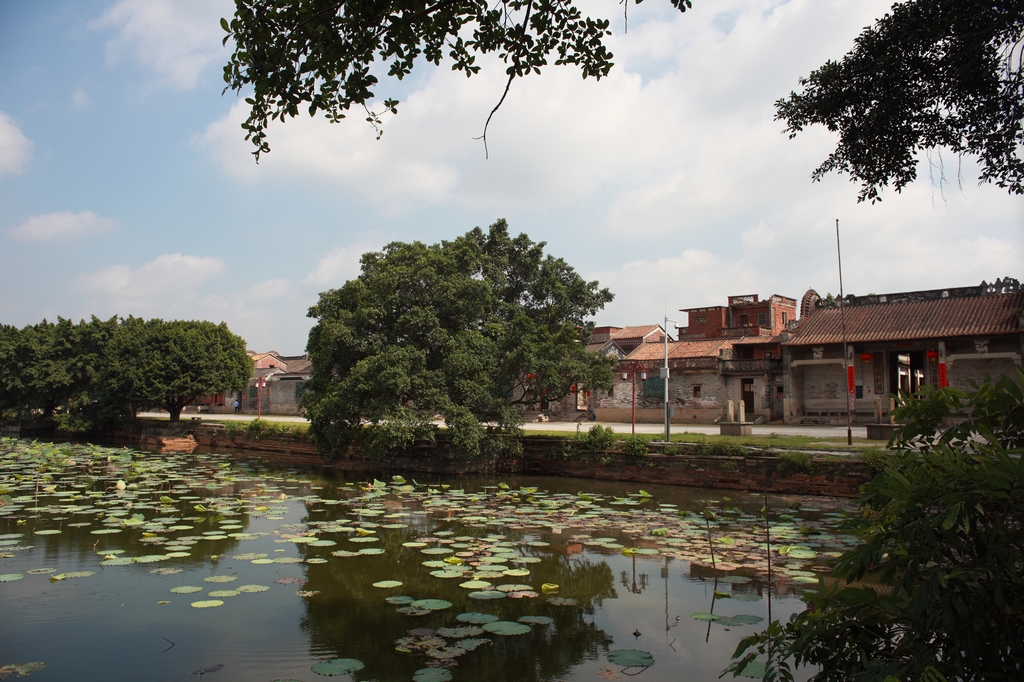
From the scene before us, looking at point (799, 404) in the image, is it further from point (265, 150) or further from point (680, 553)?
point (265, 150)

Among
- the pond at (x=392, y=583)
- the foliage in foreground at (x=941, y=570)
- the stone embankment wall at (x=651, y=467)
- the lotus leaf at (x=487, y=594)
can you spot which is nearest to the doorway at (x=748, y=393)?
the stone embankment wall at (x=651, y=467)

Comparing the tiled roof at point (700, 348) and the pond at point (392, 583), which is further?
the tiled roof at point (700, 348)

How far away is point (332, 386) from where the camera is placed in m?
15.5

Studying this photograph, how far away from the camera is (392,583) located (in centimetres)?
631

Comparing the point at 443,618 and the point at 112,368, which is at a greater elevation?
the point at 112,368

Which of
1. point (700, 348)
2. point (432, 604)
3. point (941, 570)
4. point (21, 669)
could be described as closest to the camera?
point (941, 570)

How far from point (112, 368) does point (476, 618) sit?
23399 millimetres

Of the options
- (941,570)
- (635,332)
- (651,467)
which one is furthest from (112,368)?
(941,570)

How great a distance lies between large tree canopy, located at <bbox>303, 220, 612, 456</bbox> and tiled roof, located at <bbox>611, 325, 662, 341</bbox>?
21696 mm

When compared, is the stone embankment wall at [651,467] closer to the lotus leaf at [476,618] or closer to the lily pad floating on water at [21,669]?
the lotus leaf at [476,618]

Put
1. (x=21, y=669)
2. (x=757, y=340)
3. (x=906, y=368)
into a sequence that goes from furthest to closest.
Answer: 1. (x=757, y=340)
2. (x=906, y=368)
3. (x=21, y=669)

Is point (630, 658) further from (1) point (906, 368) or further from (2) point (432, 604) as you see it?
(1) point (906, 368)

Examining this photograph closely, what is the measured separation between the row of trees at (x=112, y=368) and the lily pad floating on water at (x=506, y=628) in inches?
828

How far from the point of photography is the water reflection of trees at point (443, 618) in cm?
445
